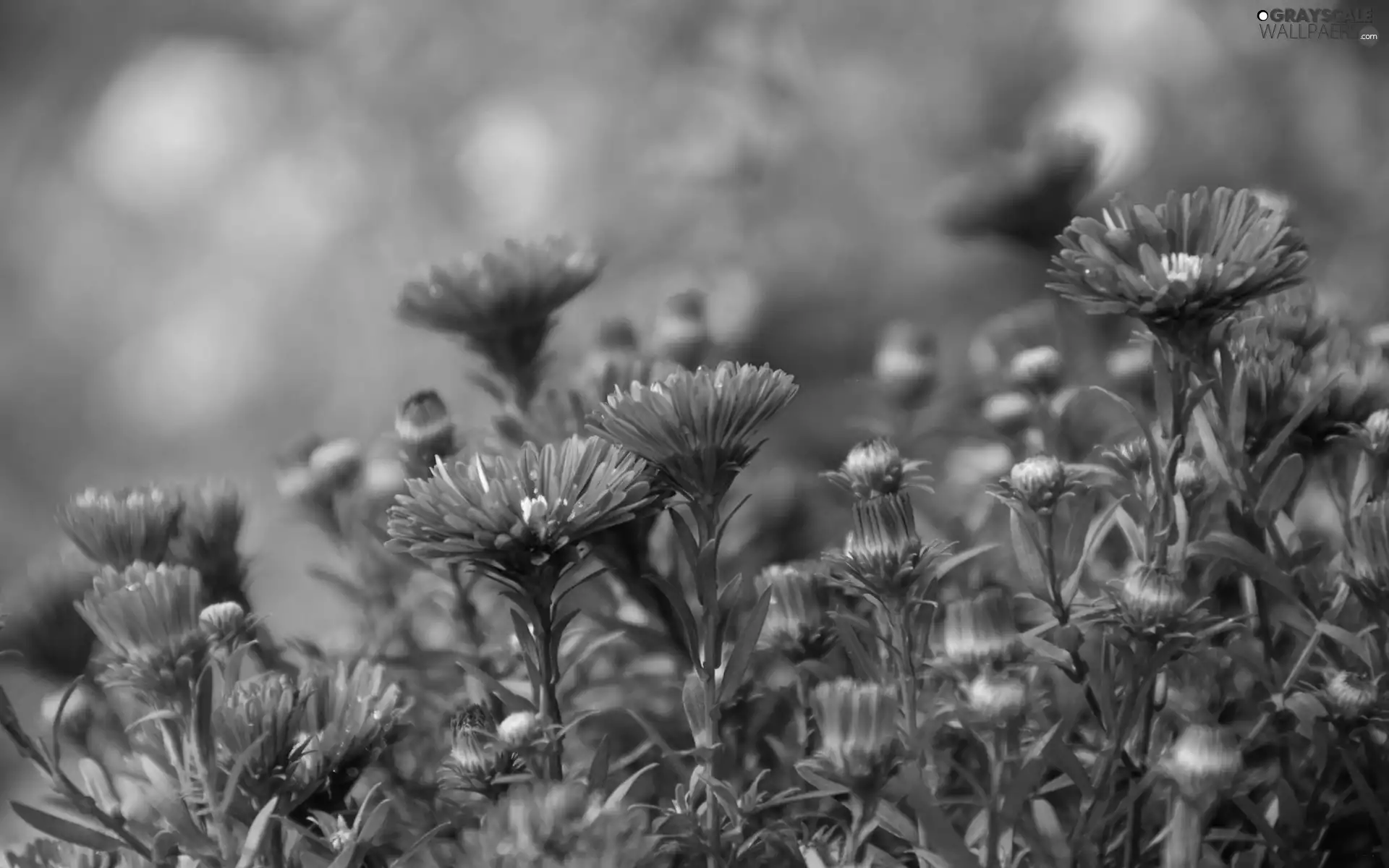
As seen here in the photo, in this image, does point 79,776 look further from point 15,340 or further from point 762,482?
point 15,340

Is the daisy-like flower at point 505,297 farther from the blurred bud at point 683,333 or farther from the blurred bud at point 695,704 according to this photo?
the blurred bud at point 695,704

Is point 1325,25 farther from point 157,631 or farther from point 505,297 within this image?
point 157,631

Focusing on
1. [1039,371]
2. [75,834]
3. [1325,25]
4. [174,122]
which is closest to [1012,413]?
[1039,371]

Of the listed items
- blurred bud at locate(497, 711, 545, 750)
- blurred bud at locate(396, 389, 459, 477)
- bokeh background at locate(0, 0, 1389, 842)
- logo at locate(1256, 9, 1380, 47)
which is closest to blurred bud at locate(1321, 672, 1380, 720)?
blurred bud at locate(497, 711, 545, 750)

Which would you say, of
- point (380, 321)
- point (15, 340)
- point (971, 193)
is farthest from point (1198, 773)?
point (15, 340)

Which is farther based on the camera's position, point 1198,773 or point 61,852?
point 61,852
